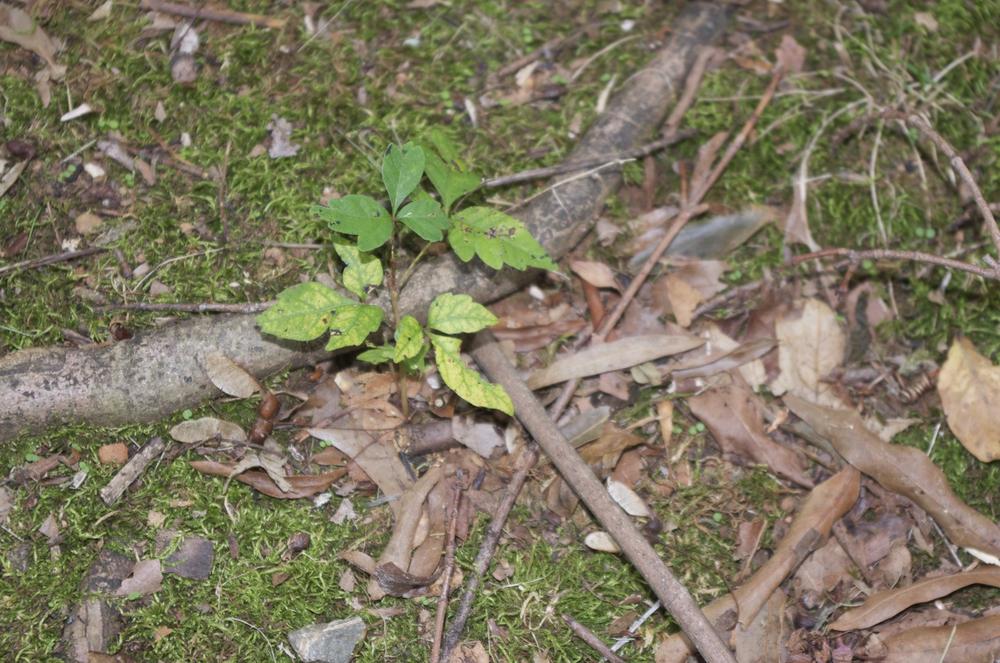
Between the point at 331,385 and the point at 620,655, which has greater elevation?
the point at 331,385

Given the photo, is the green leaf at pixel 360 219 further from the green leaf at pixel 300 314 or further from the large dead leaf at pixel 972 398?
the large dead leaf at pixel 972 398

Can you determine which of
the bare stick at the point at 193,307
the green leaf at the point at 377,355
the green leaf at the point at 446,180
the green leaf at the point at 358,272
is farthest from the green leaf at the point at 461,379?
the bare stick at the point at 193,307

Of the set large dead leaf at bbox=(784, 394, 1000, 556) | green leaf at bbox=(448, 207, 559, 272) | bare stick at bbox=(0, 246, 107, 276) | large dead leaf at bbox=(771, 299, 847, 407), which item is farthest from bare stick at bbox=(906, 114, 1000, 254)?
bare stick at bbox=(0, 246, 107, 276)

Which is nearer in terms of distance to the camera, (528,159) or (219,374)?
(219,374)

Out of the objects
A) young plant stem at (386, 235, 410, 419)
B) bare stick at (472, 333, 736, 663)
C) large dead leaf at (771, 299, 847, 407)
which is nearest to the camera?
bare stick at (472, 333, 736, 663)

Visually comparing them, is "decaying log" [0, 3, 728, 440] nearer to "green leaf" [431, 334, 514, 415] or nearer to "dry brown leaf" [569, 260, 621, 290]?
"dry brown leaf" [569, 260, 621, 290]

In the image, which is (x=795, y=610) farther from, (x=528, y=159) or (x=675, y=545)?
(x=528, y=159)

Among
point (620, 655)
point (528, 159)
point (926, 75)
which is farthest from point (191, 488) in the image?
point (926, 75)
